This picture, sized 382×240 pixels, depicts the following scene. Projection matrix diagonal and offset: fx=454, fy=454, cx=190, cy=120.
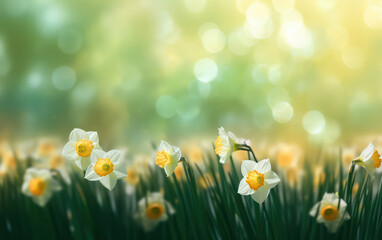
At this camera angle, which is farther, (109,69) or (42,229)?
(109,69)

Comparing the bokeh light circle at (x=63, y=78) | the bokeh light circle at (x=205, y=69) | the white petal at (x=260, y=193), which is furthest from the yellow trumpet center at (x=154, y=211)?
the bokeh light circle at (x=63, y=78)

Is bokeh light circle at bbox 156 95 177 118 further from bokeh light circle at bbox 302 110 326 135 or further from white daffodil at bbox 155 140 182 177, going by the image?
white daffodil at bbox 155 140 182 177

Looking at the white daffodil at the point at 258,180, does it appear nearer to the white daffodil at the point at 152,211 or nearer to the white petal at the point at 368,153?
the white petal at the point at 368,153

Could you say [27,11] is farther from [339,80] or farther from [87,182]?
[87,182]

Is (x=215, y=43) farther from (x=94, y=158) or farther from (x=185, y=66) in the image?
(x=94, y=158)

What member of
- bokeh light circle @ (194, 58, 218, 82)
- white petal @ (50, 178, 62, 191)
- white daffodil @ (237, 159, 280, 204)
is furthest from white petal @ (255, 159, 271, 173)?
bokeh light circle @ (194, 58, 218, 82)

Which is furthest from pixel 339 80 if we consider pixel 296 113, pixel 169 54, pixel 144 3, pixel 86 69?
pixel 86 69
